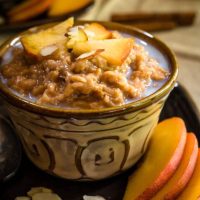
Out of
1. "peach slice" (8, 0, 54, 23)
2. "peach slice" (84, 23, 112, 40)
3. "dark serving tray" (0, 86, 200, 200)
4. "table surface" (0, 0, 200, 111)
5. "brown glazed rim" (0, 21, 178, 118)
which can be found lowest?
"table surface" (0, 0, 200, 111)

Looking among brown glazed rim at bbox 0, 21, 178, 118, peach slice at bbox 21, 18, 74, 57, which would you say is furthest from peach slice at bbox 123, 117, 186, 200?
peach slice at bbox 21, 18, 74, 57

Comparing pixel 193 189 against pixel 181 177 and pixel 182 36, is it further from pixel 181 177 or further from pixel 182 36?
pixel 182 36

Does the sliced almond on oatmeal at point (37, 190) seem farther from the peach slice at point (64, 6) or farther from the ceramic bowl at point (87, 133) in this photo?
the peach slice at point (64, 6)

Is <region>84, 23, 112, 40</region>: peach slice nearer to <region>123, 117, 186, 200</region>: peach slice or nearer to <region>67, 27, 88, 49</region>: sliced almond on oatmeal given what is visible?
<region>67, 27, 88, 49</region>: sliced almond on oatmeal

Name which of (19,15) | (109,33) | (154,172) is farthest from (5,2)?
(154,172)

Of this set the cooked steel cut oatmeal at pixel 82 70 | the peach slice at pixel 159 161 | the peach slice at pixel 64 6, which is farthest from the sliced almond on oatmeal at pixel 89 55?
the peach slice at pixel 64 6
